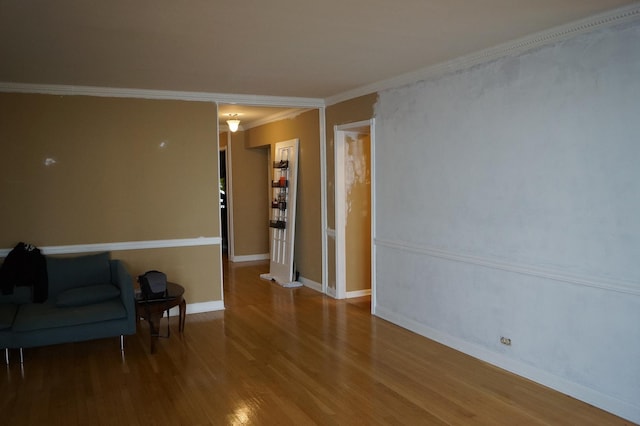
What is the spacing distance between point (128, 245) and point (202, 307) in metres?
1.11

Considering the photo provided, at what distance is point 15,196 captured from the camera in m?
5.03

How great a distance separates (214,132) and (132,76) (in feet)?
4.24

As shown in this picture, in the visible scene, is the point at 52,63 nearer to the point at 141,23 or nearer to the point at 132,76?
the point at 132,76

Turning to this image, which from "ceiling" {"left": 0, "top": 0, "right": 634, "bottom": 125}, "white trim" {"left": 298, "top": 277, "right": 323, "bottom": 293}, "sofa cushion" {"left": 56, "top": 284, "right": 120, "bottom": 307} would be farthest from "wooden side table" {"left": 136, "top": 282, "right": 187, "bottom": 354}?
"white trim" {"left": 298, "top": 277, "right": 323, "bottom": 293}

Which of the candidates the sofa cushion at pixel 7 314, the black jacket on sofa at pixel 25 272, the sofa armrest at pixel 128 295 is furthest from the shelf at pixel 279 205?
the sofa cushion at pixel 7 314

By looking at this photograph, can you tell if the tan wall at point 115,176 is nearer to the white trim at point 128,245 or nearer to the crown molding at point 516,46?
the white trim at point 128,245

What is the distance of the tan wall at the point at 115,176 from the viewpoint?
5051 millimetres

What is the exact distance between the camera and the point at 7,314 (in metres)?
4.27

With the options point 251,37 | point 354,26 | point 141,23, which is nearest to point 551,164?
point 354,26

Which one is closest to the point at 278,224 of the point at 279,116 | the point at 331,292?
the point at 331,292

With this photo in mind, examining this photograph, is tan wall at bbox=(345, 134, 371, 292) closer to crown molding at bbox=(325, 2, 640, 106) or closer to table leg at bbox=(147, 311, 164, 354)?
crown molding at bbox=(325, 2, 640, 106)

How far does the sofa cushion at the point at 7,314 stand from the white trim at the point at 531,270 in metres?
3.57

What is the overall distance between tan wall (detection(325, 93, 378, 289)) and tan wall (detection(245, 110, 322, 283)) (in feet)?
0.79

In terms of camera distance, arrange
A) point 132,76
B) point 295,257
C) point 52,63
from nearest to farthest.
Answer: point 52,63
point 132,76
point 295,257
